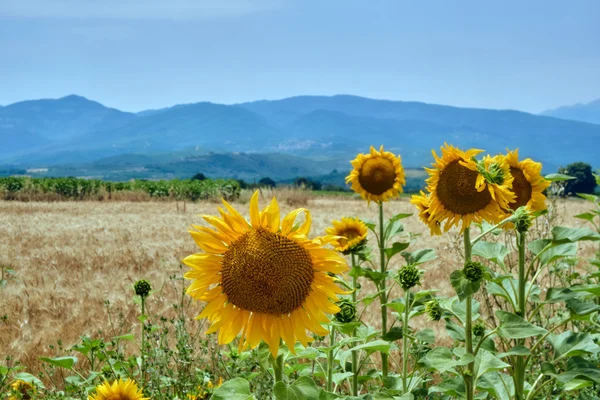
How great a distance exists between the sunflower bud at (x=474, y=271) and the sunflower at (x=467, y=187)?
38 centimetres

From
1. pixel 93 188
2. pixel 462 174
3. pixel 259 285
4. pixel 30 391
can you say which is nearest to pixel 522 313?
pixel 462 174

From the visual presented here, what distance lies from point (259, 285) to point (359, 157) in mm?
2929

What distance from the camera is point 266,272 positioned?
187cm

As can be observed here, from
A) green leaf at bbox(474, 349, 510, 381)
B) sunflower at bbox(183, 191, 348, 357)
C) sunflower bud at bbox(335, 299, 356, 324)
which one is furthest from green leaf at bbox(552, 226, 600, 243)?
sunflower at bbox(183, 191, 348, 357)

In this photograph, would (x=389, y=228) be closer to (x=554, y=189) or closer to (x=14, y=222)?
(x=554, y=189)

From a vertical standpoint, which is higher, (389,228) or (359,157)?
(359,157)

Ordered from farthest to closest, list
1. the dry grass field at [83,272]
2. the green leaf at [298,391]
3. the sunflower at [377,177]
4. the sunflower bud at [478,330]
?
the dry grass field at [83,272], the sunflower at [377,177], the sunflower bud at [478,330], the green leaf at [298,391]

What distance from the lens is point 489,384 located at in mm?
2854

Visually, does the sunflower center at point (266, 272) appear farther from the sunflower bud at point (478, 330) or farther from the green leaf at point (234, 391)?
the sunflower bud at point (478, 330)

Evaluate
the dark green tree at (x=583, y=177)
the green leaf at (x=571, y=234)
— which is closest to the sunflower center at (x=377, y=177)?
the green leaf at (x=571, y=234)

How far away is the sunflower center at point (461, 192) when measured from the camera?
2.54 metres

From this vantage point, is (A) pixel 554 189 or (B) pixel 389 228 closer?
(B) pixel 389 228

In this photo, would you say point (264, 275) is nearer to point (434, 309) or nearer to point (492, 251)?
point (434, 309)

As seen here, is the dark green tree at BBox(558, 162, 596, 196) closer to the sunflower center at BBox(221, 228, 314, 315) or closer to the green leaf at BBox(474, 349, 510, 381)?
the green leaf at BBox(474, 349, 510, 381)
